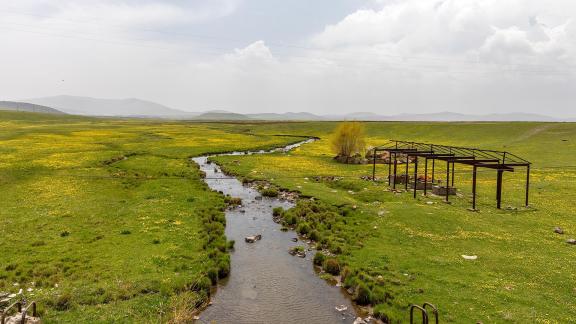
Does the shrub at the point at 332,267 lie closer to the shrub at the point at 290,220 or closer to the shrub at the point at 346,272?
the shrub at the point at 346,272

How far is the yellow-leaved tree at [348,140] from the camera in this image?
233ft

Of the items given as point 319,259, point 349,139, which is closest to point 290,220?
point 319,259

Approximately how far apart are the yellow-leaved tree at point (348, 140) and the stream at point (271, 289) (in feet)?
136

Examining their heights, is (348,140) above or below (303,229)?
above

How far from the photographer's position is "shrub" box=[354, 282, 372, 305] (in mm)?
20422

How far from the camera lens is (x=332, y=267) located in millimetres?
24312

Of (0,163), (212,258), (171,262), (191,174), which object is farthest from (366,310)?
(0,163)

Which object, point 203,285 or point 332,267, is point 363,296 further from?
point 203,285

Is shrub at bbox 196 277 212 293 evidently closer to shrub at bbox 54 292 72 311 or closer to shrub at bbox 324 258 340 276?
shrub at bbox 54 292 72 311

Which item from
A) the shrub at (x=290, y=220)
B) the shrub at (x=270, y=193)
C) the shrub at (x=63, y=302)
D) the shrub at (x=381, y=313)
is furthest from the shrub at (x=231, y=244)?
the shrub at (x=270, y=193)

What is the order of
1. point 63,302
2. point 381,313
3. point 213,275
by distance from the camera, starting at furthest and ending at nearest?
point 213,275, point 381,313, point 63,302

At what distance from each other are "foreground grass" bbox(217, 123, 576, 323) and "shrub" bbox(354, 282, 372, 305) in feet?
0.57

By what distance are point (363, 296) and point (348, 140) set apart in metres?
53.2

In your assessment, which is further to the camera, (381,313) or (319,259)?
(319,259)
